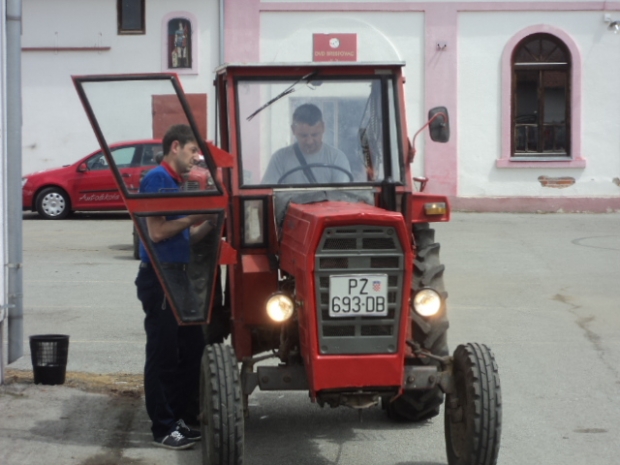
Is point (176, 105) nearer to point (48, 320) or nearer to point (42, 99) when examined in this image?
point (48, 320)

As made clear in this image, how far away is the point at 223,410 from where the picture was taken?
18.4 feet

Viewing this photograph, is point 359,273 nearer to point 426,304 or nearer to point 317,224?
point 317,224

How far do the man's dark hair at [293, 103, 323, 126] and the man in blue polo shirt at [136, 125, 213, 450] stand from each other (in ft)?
2.25

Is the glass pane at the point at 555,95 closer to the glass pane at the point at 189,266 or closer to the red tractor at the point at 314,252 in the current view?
the red tractor at the point at 314,252

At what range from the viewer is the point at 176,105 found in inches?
243

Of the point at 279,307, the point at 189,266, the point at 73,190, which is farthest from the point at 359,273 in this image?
the point at 73,190

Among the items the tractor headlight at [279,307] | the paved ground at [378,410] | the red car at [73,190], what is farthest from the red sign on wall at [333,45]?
the tractor headlight at [279,307]

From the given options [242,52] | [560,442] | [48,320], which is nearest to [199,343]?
[560,442]

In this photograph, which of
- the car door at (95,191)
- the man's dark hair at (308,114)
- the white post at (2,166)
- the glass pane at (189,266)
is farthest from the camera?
the car door at (95,191)

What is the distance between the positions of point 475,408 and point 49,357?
356cm

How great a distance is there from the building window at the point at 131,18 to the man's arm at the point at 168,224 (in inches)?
804

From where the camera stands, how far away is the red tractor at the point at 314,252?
5.60 metres

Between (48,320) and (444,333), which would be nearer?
(444,333)

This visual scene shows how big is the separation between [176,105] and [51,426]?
2.24 metres
